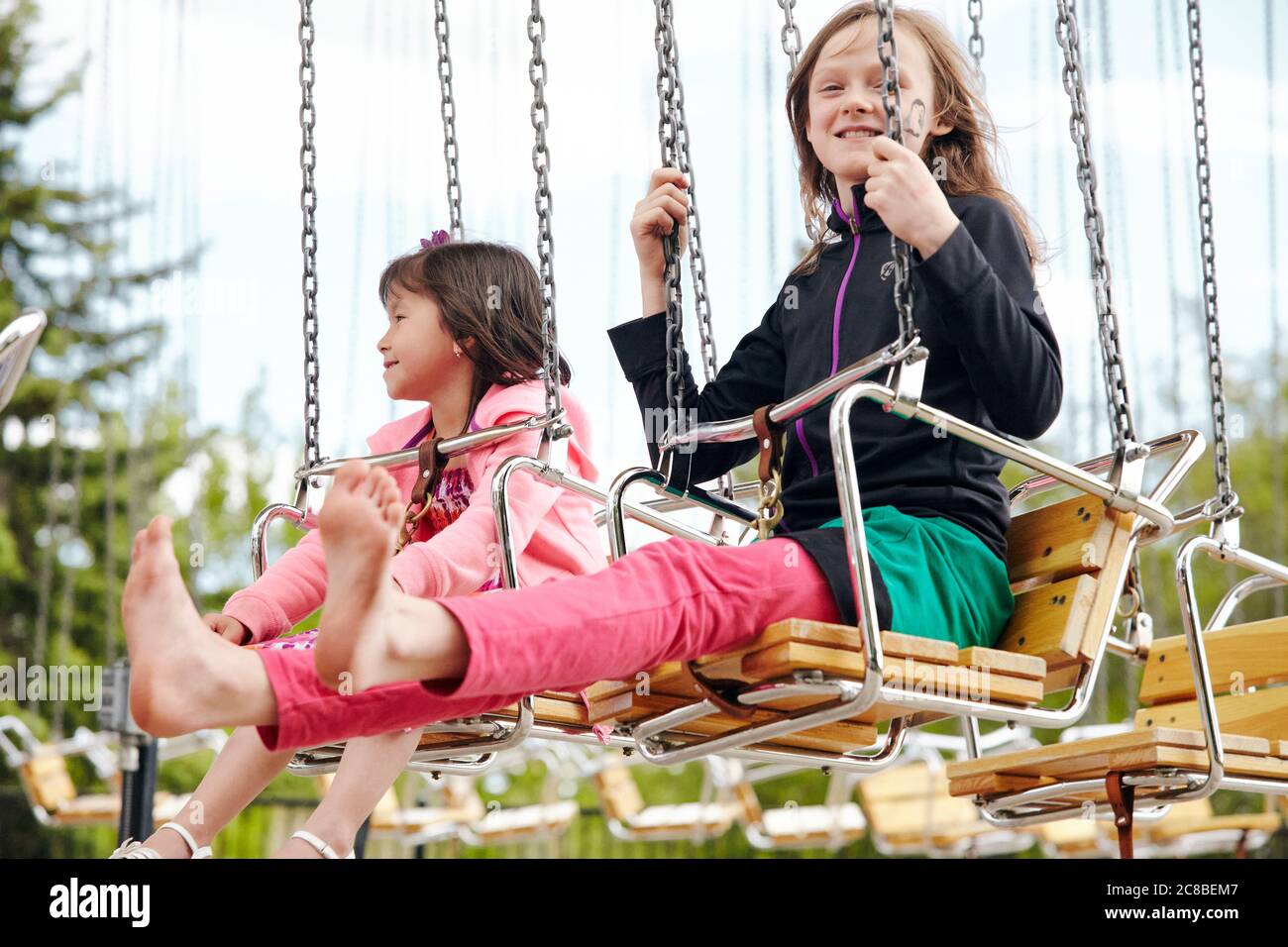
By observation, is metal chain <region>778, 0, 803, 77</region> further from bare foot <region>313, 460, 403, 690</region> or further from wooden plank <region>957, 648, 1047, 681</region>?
bare foot <region>313, 460, 403, 690</region>

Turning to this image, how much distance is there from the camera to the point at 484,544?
2482 mm

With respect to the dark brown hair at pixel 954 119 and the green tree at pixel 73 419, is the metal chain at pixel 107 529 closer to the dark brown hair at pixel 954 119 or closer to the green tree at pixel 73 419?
the green tree at pixel 73 419

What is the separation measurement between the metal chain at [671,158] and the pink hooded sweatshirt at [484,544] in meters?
0.24

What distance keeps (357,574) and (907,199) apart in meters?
0.88

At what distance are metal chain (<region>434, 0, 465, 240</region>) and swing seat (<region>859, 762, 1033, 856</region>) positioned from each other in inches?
161

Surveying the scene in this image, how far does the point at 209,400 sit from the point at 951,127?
12686mm

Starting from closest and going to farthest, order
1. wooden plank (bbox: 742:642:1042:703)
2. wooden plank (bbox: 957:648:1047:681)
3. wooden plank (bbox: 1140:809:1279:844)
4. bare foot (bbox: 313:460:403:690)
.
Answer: bare foot (bbox: 313:460:403:690) < wooden plank (bbox: 742:642:1042:703) < wooden plank (bbox: 957:648:1047:681) < wooden plank (bbox: 1140:809:1279:844)

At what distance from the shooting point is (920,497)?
212 cm

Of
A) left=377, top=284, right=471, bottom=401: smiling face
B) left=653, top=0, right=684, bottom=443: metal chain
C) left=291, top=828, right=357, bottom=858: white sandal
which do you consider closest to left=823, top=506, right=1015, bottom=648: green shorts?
left=653, top=0, right=684, bottom=443: metal chain

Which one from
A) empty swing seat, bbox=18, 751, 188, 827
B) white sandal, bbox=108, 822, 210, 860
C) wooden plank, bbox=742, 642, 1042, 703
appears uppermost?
wooden plank, bbox=742, 642, 1042, 703

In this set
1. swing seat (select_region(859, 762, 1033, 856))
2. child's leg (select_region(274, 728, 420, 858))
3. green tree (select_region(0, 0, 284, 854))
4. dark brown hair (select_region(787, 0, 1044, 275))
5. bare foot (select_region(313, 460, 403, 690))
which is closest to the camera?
bare foot (select_region(313, 460, 403, 690))

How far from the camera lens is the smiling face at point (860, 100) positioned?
237 centimetres

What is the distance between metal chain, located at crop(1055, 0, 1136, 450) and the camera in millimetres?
2160

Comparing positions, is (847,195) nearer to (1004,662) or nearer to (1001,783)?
(1004,662)
